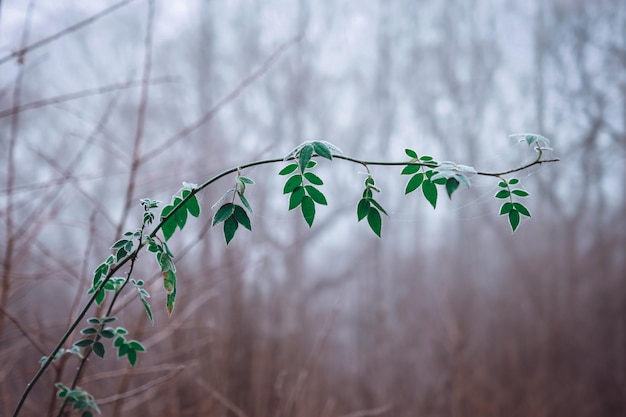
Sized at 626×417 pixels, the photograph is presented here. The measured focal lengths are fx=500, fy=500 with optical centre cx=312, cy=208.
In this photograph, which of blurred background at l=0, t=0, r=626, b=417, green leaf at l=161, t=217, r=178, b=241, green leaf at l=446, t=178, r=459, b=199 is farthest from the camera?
blurred background at l=0, t=0, r=626, b=417

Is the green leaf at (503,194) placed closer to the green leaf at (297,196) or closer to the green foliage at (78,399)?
the green leaf at (297,196)

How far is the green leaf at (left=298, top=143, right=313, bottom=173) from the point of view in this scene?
1.24 ft

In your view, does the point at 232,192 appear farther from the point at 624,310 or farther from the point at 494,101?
the point at 624,310

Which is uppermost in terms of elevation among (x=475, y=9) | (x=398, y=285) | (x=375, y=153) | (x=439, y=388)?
(x=475, y=9)

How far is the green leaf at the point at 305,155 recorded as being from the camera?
14.9 inches

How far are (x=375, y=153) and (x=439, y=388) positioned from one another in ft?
4.63

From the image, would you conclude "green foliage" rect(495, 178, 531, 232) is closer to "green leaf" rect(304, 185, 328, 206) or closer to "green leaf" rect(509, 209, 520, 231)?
"green leaf" rect(509, 209, 520, 231)

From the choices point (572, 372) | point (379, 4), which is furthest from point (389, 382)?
point (379, 4)

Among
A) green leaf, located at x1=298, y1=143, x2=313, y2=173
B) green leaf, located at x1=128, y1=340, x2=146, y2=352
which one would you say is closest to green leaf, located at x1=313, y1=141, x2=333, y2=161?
green leaf, located at x1=298, y1=143, x2=313, y2=173

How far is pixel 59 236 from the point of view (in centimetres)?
344

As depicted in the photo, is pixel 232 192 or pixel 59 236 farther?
pixel 59 236

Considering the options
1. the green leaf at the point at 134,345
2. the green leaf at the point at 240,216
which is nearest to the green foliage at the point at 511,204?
the green leaf at the point at 240,216

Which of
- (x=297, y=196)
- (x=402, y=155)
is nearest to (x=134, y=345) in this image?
(x=297, y=196)

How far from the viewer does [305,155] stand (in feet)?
1.25
